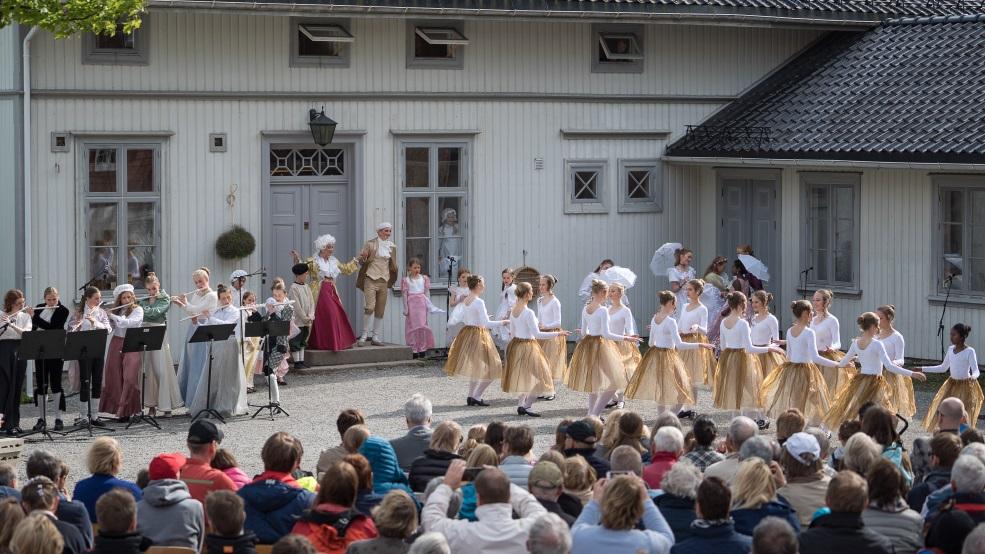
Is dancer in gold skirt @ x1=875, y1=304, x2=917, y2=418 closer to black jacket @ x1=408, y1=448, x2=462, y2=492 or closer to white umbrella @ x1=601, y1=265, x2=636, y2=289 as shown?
white umbrella @ x1=601, y1=265, x2=636, y2=289

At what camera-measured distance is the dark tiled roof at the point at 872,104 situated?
2097 cm

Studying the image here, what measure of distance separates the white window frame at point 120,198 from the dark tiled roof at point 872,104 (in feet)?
24.5

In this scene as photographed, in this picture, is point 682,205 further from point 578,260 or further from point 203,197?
point 203,197

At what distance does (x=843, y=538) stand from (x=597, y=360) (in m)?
9.29

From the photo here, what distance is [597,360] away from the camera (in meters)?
17.3

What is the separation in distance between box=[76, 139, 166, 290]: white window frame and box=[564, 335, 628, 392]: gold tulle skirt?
5804 mm

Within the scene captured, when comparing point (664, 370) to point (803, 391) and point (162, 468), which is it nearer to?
point (803, 391)

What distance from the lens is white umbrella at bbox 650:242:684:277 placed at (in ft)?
75.0

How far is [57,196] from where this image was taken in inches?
774

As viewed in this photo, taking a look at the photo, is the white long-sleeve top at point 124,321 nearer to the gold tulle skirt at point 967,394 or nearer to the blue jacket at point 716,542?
the gold tulle skirt at point 967,394

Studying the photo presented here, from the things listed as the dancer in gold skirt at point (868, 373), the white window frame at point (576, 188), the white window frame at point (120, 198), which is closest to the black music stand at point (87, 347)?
the white window frame at point (120, 198)

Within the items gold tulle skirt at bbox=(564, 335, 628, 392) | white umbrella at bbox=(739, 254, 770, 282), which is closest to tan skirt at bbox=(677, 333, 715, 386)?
gold tulle skirt at bbox=(564, 335, 628, 392)

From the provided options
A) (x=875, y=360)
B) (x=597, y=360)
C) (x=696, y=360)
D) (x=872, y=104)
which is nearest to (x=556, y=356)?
(x=597, y=360)

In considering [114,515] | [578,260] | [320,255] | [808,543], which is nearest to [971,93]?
[578,260]
